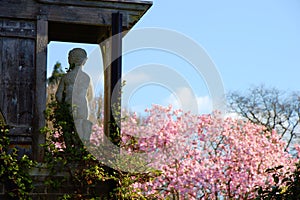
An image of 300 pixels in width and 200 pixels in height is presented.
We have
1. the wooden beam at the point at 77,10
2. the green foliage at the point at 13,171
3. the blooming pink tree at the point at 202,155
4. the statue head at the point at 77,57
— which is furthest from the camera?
the blooming pink tree at the point at 202,155

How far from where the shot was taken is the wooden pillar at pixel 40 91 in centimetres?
710

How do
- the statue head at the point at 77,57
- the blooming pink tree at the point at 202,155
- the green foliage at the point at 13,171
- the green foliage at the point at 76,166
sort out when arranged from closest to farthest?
the green foliage at the point at 13,171
the green foliage at the point at 76,166
the statue head at the point at 77,57
the blooming pink tree at the point at 202,155

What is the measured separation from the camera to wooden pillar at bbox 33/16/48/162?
7.10m

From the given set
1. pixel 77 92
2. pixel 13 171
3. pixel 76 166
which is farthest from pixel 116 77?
pixel 13 171

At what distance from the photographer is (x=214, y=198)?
1335cm

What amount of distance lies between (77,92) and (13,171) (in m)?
1.28

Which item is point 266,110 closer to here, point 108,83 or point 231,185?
point 231,185

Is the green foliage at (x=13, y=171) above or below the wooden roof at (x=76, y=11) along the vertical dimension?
below

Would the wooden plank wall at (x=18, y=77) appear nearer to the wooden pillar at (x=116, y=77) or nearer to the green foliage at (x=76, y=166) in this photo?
the green foliage at (x=76, y=166)

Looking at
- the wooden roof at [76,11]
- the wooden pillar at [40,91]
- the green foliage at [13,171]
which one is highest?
the wooden roof at [76,11]

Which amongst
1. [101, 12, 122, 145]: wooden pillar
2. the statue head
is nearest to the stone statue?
the statue head

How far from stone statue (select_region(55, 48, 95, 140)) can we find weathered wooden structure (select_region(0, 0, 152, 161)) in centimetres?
31

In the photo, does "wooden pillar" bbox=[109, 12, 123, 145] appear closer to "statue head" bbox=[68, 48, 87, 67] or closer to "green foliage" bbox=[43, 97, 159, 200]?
"green foliage" bbox=[43, 97, 159, 200]

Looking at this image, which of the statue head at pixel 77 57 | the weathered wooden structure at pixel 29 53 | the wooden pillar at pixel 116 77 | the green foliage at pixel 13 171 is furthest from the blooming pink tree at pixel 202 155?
the green foliage at pixel 13 171
